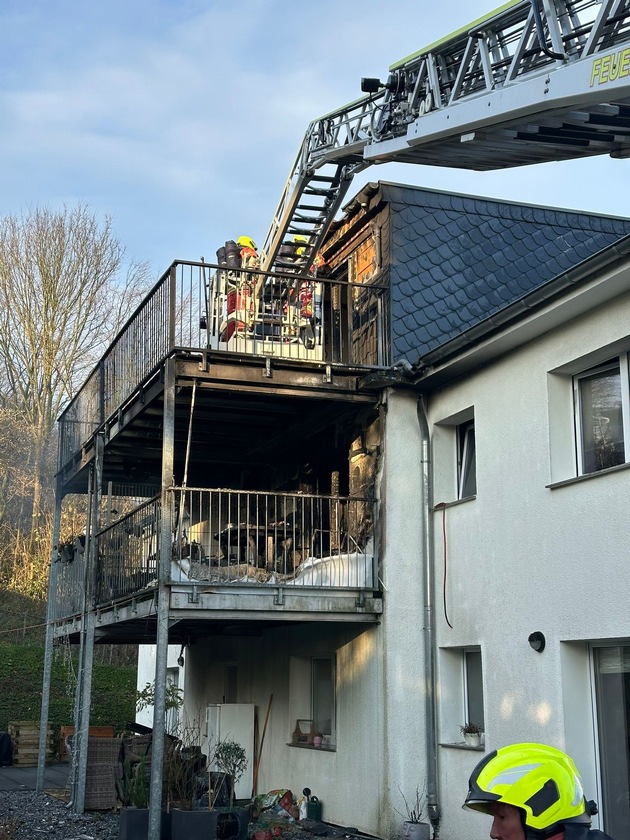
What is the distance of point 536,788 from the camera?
8.21 feet

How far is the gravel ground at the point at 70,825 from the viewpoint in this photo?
1117cm

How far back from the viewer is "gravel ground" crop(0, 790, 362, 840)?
11172 millimetres

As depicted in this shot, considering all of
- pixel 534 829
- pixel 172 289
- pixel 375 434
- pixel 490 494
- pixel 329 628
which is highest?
pixel 172 289

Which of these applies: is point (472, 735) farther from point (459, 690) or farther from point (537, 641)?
point (537, 641)

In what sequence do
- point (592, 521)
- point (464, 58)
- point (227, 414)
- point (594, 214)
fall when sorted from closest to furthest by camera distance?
point (464, 58) → point (592, 521) → point (227, 414) → point (594, 214)

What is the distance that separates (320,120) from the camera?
11.4 m

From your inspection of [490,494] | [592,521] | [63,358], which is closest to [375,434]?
[490,494]

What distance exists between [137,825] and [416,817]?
2877mm

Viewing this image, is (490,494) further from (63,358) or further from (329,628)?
(63,358)

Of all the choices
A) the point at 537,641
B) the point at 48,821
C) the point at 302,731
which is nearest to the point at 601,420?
the point at 537,641

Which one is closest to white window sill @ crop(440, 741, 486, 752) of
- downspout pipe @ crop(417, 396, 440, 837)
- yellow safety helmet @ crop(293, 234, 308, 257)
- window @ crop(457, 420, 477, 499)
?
downspout pipe @ crop(417, 396, 440, 837)

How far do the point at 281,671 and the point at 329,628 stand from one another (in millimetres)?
Result: 2272

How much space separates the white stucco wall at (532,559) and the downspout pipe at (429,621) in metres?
0.11

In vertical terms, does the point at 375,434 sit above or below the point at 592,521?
above
